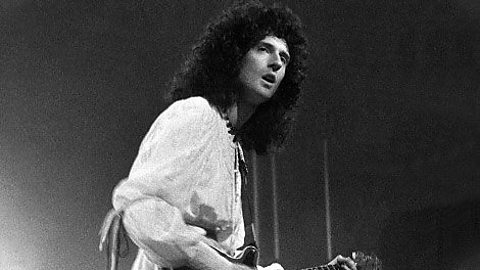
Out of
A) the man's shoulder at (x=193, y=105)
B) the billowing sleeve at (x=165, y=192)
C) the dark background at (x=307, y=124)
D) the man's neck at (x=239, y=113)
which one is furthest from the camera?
the dark background at (x=307, y=124)

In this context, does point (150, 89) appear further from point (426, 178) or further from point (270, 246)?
point (426, 178)

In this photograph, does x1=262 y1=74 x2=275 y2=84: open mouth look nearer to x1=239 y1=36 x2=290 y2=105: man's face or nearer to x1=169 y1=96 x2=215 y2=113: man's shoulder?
x1=239 y1=36 x2=290 y2=105: man's face

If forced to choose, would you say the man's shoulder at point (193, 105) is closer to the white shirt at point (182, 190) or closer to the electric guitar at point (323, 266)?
the white shirt at point (182, 190)

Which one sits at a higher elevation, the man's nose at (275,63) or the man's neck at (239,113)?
the man's nose at (275,63)

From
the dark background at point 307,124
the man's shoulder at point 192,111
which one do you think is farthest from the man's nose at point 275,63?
the dark background at point 307,124

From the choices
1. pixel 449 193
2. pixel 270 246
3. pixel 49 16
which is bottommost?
pixel 270 246

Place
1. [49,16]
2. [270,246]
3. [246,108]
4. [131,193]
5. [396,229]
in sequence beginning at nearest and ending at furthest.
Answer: [131,193]
[246,108]
[49,16]
[270,246]
[396,229]

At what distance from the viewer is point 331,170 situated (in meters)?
2.62

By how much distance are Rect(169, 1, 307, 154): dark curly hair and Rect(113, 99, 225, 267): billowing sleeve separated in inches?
5.6

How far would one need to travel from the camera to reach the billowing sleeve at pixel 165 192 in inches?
41.8

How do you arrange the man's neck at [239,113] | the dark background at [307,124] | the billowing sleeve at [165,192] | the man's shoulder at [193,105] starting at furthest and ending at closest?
1. the dark background at [307,124]
2. the man's neck at [239,113]
3. the man's shoulder at [193,105]
4. the billowing sleeve at [165,192]

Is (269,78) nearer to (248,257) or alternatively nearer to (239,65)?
(239,65)

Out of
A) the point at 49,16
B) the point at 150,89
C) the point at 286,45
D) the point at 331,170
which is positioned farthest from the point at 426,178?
the point at 286,45

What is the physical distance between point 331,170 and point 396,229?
0.92 feet
